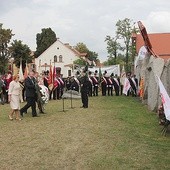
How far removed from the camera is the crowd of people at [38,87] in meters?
16.3

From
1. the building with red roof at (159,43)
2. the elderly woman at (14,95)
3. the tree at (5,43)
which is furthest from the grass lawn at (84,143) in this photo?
the tree at (5,43)

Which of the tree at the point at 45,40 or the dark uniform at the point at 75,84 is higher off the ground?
the tree at the point at 45,40

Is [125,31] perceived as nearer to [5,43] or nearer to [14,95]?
[5,43]

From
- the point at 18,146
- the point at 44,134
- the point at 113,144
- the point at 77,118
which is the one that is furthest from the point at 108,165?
the point at 77,118

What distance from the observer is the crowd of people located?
16312mm

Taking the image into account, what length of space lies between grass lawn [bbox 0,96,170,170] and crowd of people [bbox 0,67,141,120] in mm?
983

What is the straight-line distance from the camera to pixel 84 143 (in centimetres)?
1087

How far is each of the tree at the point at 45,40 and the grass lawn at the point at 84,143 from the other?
250ft

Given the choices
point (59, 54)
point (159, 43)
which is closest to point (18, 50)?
point (159, 43)

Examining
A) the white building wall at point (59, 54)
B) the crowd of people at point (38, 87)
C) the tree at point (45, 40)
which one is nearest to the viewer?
the crowd of people at point (38, 87)

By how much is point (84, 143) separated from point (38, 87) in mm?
6976

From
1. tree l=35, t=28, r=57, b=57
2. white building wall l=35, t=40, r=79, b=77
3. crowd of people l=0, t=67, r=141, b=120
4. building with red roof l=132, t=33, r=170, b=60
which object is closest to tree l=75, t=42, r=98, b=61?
Answer: white building wall l=35, t=40, r=79, b=77

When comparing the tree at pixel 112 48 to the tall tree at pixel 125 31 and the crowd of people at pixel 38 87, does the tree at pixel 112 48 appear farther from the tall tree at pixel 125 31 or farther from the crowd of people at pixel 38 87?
the crowd of people at pixel 38 87

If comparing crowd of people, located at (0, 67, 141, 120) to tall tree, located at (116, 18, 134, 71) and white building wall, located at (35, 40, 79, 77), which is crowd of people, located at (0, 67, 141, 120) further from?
white building wall, located at (35, 40, 79, 77)
